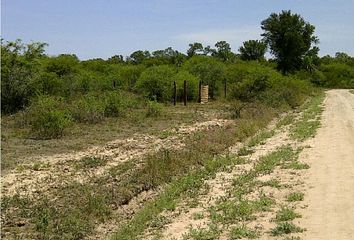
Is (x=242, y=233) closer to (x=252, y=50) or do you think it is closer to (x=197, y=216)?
(x=197, y=216)

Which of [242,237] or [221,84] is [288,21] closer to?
[221,84]

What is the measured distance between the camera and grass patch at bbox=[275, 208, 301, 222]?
7.34 metres

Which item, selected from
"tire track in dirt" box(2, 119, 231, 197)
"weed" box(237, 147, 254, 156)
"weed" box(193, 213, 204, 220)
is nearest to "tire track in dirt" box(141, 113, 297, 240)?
"weed" box(193, 213, 204, 220)

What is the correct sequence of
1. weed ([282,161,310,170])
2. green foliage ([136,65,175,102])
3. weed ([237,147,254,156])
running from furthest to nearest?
1. green foliage ([136,65,175,102])
2. weed ([237,147,254,156])
3. weed ([282,161,310,170])

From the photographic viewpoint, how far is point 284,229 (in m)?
6.82

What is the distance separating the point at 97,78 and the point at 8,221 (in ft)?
81.9

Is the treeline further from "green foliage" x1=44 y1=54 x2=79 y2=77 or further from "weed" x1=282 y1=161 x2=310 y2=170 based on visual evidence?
"weed" x1=282 y1=161 x2=310 y2=170

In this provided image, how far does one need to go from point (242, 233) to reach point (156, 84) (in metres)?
26.1

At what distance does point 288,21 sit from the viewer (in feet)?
Answer: 206

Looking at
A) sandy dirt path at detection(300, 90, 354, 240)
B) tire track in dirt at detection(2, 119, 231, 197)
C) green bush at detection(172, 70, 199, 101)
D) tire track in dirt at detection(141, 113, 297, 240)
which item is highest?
green bush at detection(172, 70, 199, 101)

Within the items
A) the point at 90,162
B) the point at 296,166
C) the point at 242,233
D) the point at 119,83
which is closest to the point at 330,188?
the point at 296,166

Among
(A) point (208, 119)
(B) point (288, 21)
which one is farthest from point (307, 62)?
(A) point (208, 119)

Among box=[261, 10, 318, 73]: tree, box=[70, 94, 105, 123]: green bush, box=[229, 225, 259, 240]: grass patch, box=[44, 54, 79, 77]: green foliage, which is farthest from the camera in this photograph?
box=[261, 10, 318, 73]: tree

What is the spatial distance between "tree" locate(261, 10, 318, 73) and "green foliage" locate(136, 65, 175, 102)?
32.6m
